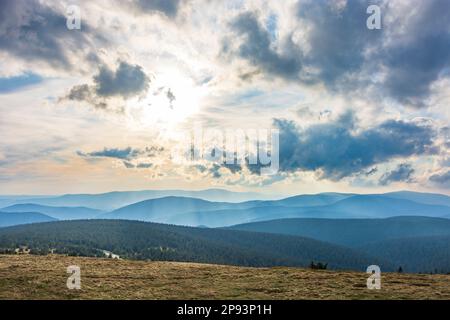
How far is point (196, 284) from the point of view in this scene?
30.4 metres

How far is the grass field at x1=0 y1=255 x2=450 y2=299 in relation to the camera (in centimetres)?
2594

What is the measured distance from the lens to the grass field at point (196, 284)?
2594 cm

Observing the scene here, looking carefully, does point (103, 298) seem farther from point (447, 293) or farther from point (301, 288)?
point (447, 293)

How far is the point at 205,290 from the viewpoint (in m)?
27.9

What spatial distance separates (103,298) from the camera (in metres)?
24.9
